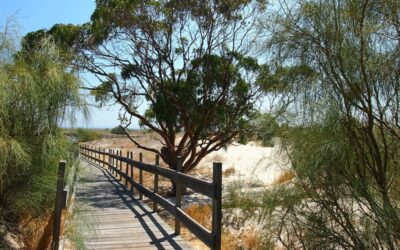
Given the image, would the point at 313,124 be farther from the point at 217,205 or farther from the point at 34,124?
the point at 34,124

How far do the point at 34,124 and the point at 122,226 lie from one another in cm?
305

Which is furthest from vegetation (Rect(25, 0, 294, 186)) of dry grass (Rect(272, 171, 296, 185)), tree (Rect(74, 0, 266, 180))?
dry grass (Rect(272, 171, 296, 185))

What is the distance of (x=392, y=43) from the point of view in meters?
4.30

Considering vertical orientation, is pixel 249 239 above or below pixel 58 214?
below

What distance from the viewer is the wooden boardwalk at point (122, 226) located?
6812 mm

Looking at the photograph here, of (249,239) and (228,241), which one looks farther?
(249,239)

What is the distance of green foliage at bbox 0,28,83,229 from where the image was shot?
581 centimetres

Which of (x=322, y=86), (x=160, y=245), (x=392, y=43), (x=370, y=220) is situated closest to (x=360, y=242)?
(x=370, y=220)

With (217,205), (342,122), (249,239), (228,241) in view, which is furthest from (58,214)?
(249,239)

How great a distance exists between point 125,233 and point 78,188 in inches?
51.4

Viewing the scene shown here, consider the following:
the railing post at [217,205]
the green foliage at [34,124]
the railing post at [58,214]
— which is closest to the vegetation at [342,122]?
the railing post at [217,205]

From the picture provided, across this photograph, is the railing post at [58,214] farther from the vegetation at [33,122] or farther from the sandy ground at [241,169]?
the sandy ground at [241,169]

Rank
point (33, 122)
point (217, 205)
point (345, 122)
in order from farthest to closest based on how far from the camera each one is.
Result: point (33, 122) < point (217, 205) < point (345, 122)

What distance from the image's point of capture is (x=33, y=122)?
607cm
